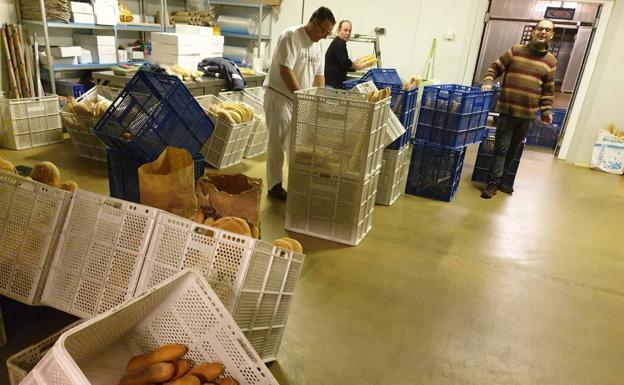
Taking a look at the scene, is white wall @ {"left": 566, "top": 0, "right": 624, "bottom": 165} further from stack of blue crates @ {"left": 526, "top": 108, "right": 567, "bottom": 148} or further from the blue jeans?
the blue jeans

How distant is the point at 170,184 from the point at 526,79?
11.4 feet

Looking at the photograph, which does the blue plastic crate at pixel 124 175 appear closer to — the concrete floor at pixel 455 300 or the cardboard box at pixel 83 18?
the concrete floor at pixel 455 300

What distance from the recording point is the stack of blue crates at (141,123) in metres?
2.68

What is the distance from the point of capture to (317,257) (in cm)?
291

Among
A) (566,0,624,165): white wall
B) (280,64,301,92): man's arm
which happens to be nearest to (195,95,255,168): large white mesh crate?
(280,64,301,92): man's arm

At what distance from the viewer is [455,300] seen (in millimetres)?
2570

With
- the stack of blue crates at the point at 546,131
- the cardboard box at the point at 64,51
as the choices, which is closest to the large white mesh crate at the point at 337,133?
the cardboard box at the point at 64,51

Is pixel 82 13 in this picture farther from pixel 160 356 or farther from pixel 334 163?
pixel 160 356

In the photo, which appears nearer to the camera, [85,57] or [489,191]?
[489,191]

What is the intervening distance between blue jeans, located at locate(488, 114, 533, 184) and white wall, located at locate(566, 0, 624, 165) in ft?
6.83

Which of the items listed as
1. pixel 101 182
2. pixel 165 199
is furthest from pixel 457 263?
pixel 101 182

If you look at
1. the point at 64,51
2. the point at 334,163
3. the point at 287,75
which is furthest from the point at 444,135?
the point at 64,51

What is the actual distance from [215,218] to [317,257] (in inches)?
40.8

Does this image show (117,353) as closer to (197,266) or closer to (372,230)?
(197,266)
